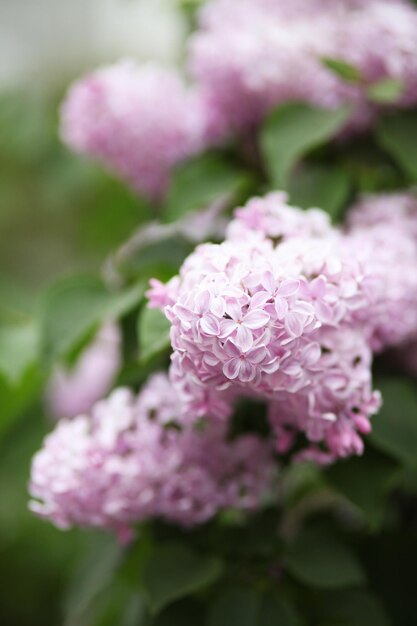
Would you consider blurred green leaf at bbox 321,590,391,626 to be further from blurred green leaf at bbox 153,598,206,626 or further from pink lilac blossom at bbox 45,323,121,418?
pink lilac blossom at bbox 45,323,121,418

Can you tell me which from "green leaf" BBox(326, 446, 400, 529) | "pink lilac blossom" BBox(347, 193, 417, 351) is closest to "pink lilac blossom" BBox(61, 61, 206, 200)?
"pink lilac blossom" BBox(347, 193, 417, 351)

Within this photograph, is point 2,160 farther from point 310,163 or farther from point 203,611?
point 203,611

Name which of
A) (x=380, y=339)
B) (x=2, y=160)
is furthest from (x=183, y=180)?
(x=2, y=160)

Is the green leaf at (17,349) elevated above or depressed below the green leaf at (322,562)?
above

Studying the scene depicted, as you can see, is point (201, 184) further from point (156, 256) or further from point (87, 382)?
point (87, 382)

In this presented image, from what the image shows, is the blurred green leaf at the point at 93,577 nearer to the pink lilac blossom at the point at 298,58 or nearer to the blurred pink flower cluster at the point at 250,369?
the blurred pink flower cluster at the point at 250,369

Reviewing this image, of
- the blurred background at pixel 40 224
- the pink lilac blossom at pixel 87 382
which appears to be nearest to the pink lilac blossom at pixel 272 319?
the blurred background at pixel 40 224

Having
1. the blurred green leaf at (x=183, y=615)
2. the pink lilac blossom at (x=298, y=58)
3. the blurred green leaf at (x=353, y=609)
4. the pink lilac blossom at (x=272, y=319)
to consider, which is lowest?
the blurred green leaf at (x=353, y=609)
